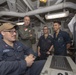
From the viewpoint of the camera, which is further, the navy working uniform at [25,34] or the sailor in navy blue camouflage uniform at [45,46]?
the sailor in navy blue camouflage uniform at [45,46]

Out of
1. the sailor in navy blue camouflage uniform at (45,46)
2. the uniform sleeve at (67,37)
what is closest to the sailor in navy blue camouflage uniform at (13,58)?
the uniform sleeve at (67,37)

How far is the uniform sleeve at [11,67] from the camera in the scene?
130 cm

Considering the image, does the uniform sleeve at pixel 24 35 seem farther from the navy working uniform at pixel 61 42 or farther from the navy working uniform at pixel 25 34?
the navy working uniform at pixel 61 42

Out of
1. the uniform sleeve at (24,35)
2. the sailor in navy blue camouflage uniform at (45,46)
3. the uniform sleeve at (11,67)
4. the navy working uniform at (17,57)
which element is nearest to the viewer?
the uniform sleeve at (11,67)

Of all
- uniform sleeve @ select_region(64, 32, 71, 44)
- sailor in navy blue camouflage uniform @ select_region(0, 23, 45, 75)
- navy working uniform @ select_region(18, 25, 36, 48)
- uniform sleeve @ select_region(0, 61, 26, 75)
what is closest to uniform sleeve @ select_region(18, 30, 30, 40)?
navy working uniform @ select_region(18, 25, 36, 48)

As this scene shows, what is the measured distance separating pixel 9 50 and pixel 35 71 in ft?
1.32

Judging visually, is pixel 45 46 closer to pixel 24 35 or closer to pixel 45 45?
pixel 45 45

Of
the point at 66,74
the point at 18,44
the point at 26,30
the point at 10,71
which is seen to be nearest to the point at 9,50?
the point at 18,44

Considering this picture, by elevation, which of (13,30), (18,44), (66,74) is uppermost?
(13,30)

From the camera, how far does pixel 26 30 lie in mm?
3148

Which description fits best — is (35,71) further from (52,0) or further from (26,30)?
(52,0)

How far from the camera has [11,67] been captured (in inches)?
52.8

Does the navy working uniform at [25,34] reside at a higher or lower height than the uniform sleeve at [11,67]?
higher

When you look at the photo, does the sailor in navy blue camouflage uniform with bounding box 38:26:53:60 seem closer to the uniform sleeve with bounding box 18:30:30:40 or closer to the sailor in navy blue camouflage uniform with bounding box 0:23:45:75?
the uniform sleeve with bounding box 18:30:30:40
